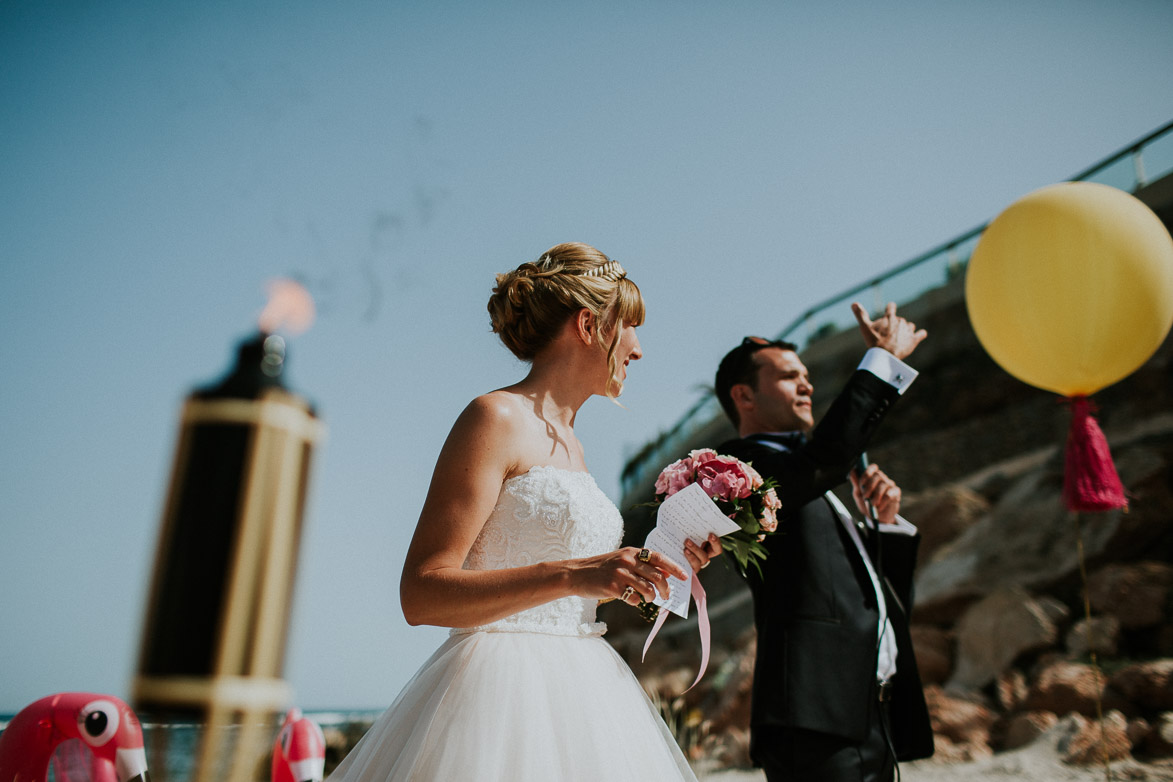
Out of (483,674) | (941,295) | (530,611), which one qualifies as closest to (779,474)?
(530,611)

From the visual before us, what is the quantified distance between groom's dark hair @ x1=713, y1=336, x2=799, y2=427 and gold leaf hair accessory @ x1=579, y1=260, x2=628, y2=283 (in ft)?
4.41

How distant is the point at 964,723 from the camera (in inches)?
318

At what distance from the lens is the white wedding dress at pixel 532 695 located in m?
1.92

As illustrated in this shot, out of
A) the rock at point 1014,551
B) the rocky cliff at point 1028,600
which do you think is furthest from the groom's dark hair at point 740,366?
the rock at point 1014,551

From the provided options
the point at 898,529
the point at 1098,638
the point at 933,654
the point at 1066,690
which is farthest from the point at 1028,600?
the point at 898,529

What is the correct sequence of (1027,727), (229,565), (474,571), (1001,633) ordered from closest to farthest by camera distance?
(229,565), (474,571), (1027,727), (1001,633)

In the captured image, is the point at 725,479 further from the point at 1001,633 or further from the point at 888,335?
the point at 1001,633

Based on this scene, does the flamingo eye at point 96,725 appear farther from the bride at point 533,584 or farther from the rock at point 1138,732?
the rock at point 1138,732

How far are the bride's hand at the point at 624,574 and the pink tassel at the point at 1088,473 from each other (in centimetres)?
352

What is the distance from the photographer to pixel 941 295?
720 inches

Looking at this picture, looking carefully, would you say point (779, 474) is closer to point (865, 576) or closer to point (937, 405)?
point (865, 576)

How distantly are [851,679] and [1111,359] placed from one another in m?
2.73

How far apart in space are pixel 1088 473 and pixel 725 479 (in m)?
3.25

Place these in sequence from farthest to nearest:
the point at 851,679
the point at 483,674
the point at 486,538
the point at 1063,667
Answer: the point at 1063,667 → the point at 851,679 → the point at 486,538 → the point at 483,674
